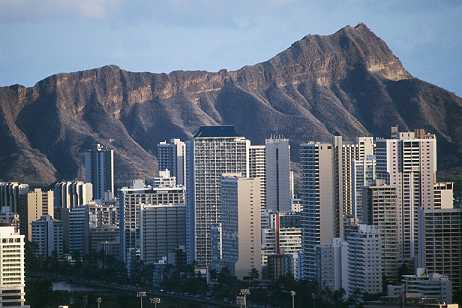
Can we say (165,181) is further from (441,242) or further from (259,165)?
(441,242)

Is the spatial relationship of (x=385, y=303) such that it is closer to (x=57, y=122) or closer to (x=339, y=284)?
(x=339, y=284)

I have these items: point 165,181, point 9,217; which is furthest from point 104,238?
point 9,217

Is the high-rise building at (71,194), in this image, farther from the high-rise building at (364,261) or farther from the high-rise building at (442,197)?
the high-rise building at (364,261)

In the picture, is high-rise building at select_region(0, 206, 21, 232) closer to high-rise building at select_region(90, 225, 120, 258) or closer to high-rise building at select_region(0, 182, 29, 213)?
high-rise building at select_region(0, 182, 29, 213)

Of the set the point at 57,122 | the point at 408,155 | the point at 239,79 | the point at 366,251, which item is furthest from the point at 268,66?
the point at 366,251

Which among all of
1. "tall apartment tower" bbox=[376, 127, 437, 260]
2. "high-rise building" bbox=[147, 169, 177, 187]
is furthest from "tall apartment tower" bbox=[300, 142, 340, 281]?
"high-rise building" bbox=[147, 169, 177, 187]

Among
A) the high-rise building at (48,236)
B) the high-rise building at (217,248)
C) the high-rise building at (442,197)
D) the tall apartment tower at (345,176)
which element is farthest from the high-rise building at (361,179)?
the high-rise building at (48,236)
